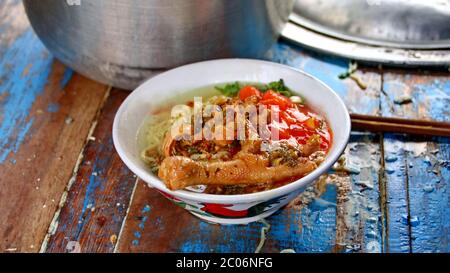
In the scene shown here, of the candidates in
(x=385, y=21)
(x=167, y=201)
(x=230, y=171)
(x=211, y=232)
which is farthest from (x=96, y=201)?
(x=385, y=21)

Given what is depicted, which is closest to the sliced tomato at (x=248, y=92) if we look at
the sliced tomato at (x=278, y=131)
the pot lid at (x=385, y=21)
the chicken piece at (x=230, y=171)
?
the sliced tomato at (x=278, y=131)

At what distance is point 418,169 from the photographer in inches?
65.2

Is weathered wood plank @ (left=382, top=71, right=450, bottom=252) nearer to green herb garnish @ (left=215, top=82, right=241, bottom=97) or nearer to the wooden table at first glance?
the wooden table

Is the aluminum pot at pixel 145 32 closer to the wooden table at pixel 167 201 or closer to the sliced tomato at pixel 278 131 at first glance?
the wooden table at pixel 167 201

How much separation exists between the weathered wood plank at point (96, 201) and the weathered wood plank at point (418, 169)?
727 mm

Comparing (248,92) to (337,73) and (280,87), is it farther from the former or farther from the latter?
(337,73)

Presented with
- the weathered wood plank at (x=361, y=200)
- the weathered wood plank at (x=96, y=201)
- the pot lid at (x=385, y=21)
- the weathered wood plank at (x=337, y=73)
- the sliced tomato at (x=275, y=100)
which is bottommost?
the weathered wood plank at (x=96, y=201)

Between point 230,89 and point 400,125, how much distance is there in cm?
53

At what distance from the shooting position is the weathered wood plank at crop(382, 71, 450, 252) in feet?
4.83

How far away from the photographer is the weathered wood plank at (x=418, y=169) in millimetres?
1473

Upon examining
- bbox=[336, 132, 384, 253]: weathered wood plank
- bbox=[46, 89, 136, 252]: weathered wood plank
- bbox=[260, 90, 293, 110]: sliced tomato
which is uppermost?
bbox=[260, 90, 293, 110]: sliced tomato

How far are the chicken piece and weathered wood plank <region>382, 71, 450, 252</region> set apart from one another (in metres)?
0.32

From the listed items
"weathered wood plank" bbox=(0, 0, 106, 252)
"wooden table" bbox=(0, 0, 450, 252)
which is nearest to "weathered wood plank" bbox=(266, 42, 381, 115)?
"wooden table" bbox=(0, 0, 450, 252)
